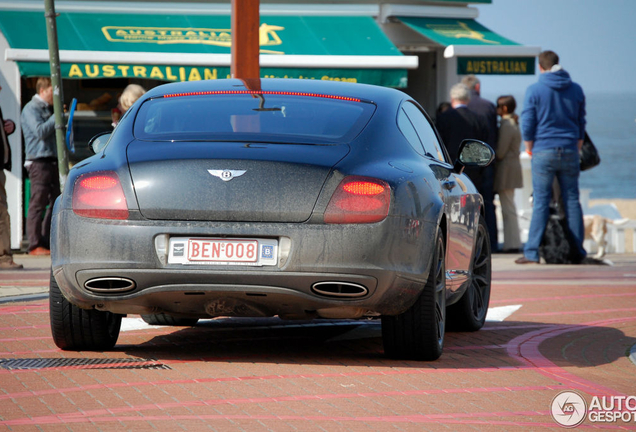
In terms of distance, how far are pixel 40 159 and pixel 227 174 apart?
368 inches

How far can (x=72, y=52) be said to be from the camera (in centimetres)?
1527

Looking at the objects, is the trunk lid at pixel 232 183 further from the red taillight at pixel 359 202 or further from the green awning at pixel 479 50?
the green awning at pixel 479 50

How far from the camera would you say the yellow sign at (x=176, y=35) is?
1628 cm

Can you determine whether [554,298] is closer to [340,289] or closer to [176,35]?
[340,289]

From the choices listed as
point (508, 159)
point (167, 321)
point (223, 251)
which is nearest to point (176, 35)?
point (508, 159)

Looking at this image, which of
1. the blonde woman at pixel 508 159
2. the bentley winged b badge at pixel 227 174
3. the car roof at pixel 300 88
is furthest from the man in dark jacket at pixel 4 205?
the bentley winged b badge at pixel 227 174

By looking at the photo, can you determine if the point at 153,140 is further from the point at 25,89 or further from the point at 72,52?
the point at 25,89

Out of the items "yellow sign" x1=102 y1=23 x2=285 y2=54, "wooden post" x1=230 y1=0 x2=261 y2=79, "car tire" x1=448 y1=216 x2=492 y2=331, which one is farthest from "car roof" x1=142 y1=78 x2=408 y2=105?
"yellow sign" x1=102 y1=23 x2=285 y2=54

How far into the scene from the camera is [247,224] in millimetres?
5703

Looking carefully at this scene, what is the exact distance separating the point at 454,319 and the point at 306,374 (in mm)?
2348

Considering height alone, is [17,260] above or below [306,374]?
below

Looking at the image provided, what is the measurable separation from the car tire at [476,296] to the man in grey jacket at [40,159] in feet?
23.8

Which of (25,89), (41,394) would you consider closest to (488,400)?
(41,394)

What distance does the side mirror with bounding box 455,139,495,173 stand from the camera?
25.6 feet
